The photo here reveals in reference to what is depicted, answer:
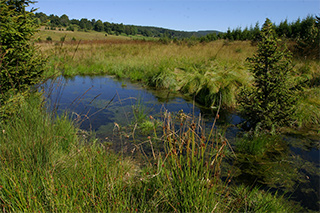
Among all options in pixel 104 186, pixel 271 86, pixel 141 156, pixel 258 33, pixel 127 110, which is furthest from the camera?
pixel 258 33

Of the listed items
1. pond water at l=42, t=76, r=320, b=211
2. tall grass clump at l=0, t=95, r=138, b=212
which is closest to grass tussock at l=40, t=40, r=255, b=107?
pond water at l=42, t=76, r=320, b=211

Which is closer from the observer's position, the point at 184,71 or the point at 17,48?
the point at 17,48

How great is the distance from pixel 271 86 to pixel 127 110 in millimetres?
3426

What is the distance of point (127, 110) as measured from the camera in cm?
580

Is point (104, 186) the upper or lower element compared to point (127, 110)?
upper

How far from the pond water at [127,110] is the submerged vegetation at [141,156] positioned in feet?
0.67

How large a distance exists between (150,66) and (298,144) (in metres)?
7.30

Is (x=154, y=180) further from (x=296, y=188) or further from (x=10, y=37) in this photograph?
(x=10, y=37)

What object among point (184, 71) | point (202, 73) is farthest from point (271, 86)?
point (184, 71)

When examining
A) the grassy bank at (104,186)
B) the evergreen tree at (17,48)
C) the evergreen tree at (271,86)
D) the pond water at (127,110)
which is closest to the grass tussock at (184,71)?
the pond water at (127,110)

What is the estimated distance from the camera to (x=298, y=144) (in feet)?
13.9

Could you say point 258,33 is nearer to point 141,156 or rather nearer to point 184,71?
point 184,71

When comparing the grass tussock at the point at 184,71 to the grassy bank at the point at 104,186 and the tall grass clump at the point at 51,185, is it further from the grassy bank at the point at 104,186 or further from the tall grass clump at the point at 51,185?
the grassy bank at the point at 104,186

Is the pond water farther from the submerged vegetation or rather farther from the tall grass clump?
the tall grass clump
